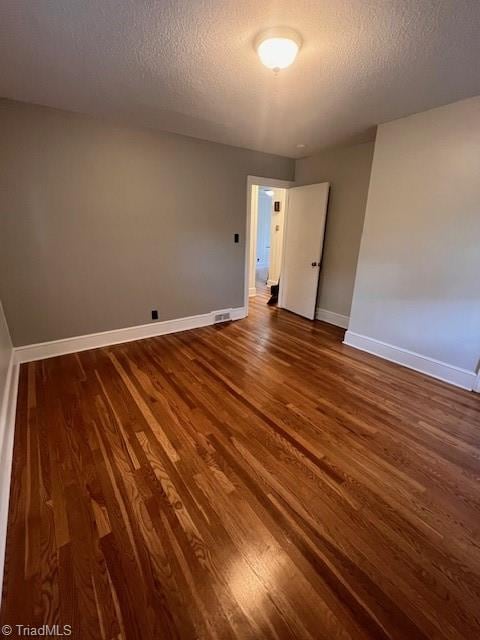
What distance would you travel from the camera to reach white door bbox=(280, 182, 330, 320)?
4105 mm

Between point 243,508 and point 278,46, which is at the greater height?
point 278,46

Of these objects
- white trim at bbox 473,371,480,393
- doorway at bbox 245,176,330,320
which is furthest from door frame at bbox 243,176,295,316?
white trim at bbox 473,371,480,393

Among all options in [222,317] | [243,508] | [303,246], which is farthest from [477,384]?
[222,317]

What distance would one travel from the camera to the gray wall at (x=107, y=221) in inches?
103

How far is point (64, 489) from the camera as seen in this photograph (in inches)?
60.0

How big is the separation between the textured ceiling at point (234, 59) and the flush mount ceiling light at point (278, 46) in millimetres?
53

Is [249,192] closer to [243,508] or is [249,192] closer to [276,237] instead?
[276,237]

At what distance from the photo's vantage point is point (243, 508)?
1449 mm

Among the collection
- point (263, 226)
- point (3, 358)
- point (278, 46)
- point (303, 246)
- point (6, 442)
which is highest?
point (278, 46)

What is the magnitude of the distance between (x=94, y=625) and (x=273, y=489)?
3.03 feet

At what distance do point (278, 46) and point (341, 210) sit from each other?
2605mm

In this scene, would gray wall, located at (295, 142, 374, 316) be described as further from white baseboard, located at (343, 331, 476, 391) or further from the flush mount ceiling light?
the flush mount ceiling light

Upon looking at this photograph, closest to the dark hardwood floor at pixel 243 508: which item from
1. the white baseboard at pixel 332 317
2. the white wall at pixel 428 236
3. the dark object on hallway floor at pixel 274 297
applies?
the white wall at pixel 428 236

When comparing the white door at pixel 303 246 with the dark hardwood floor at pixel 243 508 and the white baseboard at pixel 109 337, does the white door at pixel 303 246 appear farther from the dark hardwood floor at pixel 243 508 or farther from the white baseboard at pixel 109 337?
the dark hardwood floor at pixel 243 508
